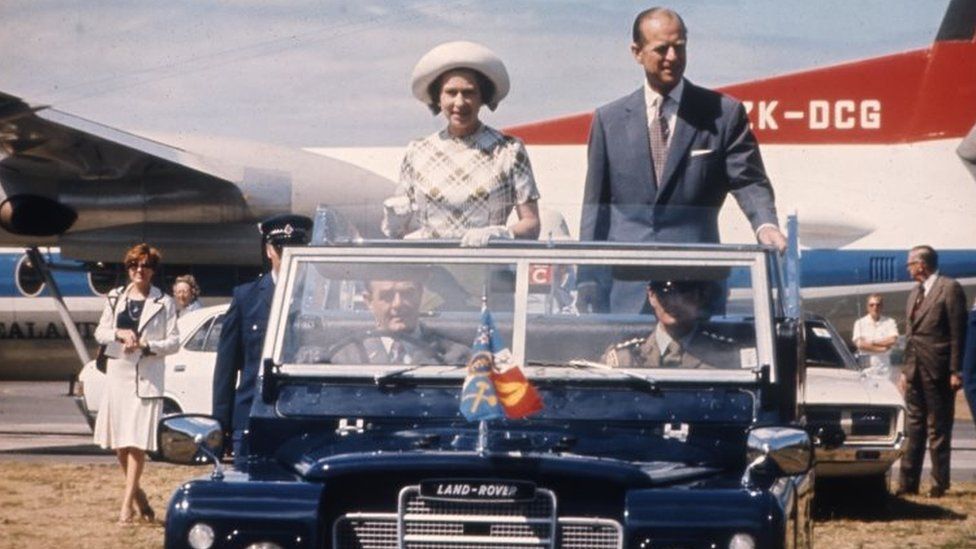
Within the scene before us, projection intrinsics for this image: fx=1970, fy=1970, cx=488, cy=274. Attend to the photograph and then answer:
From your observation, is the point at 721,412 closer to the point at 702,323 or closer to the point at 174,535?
the point at 702,323

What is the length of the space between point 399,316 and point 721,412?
1.20m

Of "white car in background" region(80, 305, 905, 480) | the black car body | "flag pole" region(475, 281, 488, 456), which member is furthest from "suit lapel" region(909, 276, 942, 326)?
"flag pole" region(475, 281, 488, 456)

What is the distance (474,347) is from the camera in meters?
6.22

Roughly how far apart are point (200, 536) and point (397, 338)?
144cm

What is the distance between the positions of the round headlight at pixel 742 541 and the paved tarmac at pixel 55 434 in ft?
35.4

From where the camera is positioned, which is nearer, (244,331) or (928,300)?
(244,331)

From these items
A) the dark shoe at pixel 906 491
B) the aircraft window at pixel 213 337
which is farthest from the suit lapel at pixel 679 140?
the aircraft window at pixel 213 337

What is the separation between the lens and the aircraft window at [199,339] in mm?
16484

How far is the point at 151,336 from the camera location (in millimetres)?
12125

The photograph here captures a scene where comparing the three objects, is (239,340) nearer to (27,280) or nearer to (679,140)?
(679,140)

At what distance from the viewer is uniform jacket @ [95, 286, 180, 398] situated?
39.8ft

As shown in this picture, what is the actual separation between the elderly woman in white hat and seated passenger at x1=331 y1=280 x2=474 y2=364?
2.06 feet

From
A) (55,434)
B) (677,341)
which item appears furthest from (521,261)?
(55,434)

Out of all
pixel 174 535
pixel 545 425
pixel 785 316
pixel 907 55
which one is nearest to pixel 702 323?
pixel 785 316
